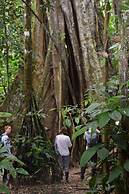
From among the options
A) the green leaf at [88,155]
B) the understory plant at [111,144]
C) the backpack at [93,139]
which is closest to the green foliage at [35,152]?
the backpack at [93,139]

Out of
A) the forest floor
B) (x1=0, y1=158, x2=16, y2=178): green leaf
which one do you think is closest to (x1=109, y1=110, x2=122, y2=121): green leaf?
(x1=0, y1=158, x2=16, y2=178): green leaf

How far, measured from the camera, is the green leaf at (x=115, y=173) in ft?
9.59

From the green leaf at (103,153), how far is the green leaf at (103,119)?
227 mm

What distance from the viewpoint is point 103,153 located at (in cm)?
303

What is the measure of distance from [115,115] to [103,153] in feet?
0.95

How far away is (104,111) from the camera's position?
3006 mm

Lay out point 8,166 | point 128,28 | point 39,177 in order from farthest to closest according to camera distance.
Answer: point 39,177 < point 128,28 < point 8,166

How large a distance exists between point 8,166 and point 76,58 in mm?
8134

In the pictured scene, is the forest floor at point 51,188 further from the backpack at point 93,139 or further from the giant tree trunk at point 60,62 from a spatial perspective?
the giant tree trunk at point 60,62

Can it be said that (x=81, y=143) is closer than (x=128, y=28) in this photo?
No

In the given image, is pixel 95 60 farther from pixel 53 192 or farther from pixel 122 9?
pixel 122 9

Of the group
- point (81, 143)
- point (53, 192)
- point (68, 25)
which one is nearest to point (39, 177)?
point (53, 192)

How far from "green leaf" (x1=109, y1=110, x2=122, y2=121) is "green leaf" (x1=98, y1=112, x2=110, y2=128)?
0.03 metres

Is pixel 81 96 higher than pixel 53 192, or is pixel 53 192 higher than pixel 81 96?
pixel 81 96
